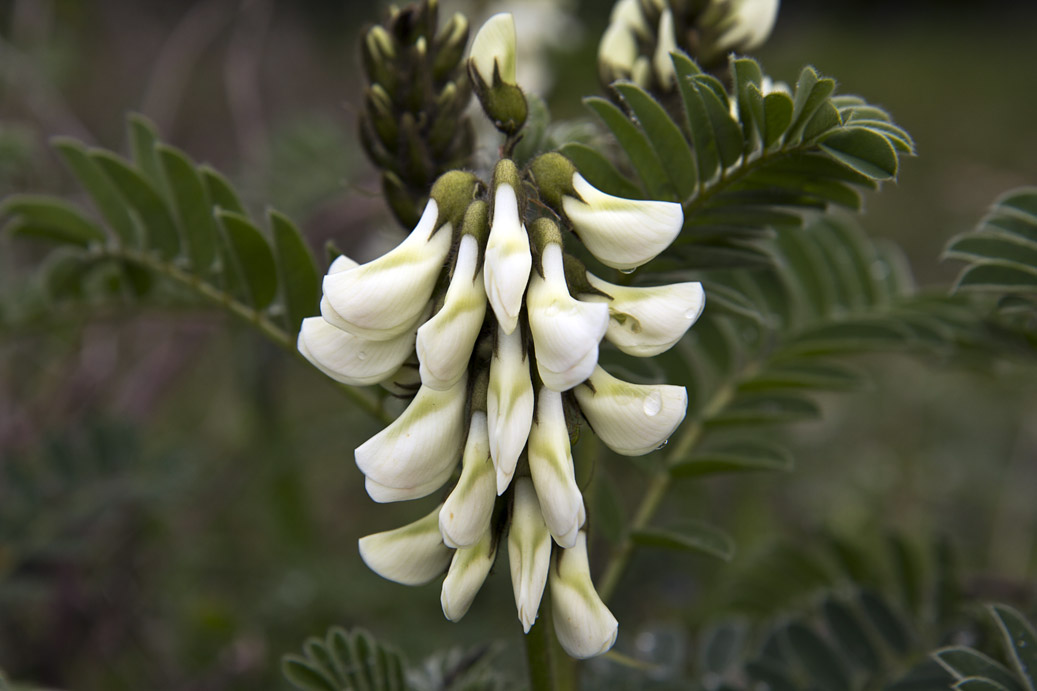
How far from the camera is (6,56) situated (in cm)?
250

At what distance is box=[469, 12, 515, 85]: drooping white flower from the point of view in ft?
2.58

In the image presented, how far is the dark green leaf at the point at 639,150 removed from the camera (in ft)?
3.01

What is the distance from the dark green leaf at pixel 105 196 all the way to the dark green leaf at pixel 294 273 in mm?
324

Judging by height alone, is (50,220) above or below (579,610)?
above

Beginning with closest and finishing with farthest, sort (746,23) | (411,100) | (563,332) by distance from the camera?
(563,332), (411,100), (746,23)

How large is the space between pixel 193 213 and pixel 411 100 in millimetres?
378

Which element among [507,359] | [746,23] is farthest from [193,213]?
[746,23]

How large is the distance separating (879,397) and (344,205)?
2180 mm

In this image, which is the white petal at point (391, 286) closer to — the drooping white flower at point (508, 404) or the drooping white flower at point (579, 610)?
the drooping white flower at point (508, 404)

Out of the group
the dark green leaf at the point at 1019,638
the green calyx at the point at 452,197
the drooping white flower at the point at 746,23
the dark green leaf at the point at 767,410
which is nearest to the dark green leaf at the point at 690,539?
the dark green leaf at the point at 767,410

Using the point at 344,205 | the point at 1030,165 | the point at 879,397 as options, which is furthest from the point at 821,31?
the point at 344,205

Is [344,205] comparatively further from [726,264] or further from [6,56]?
[726,264]

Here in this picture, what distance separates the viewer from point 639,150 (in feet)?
3.12

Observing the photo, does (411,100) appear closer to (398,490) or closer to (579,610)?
(398,490)
